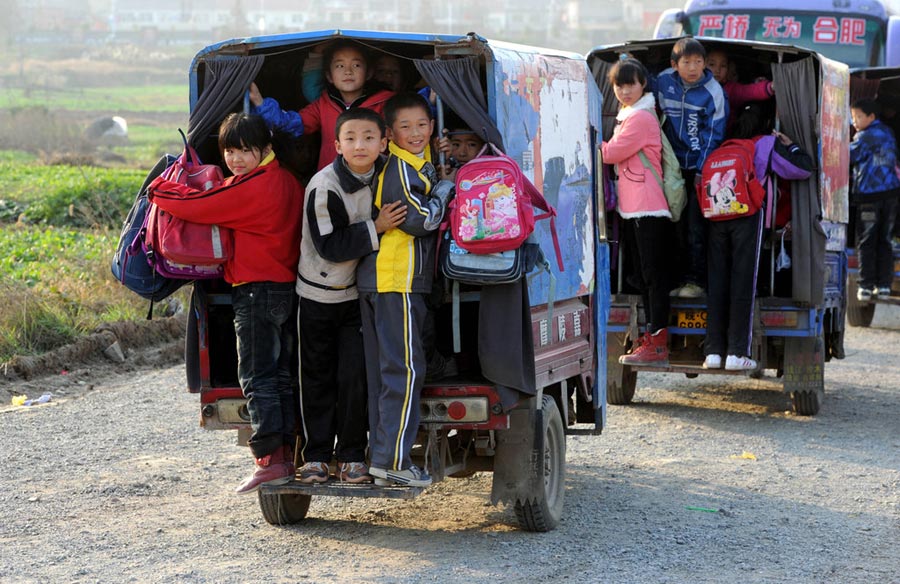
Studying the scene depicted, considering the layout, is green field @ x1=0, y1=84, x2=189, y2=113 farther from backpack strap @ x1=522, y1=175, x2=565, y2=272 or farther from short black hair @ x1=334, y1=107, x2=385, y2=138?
backpack strap @ x1=522, y1=175, x2=565, y2=272

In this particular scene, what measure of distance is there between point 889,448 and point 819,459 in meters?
0.71

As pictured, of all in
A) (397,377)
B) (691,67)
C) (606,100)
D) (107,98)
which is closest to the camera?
(397,377)

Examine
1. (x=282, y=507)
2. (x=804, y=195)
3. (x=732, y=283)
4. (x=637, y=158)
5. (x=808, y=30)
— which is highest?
(x=808, y=30)

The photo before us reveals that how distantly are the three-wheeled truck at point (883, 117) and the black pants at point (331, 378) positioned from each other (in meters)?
8.86

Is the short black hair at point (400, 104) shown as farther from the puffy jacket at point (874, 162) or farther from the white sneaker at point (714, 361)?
the puffy jacket at point (874, 162)

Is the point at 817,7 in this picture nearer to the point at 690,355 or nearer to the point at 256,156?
the point at 690,355

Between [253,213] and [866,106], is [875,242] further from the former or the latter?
[253,213]

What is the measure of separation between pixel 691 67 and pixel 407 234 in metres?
4.23

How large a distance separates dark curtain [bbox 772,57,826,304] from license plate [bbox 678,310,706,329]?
75 cm

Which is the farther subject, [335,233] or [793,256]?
[793,256]

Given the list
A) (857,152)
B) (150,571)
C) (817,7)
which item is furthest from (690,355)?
(817,7)

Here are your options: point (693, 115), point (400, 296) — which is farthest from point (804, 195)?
point (400, 296)

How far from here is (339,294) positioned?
6.01 metres

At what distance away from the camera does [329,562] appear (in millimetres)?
5828
